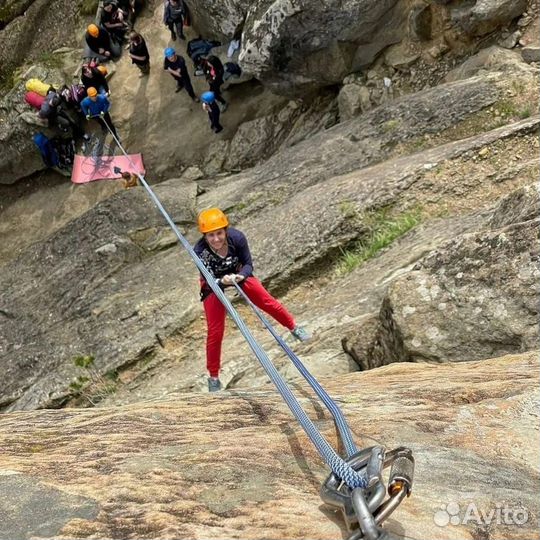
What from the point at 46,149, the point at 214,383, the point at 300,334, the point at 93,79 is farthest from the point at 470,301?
the point at 46,149

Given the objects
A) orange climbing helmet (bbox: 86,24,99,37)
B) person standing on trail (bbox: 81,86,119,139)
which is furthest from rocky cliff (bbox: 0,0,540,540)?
orange climbing helmet (bbox: 86,24,99,37)

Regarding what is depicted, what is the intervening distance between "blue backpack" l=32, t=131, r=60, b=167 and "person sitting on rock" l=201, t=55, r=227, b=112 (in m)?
6.91

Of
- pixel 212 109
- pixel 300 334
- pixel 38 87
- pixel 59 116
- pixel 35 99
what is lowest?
pixel 300 334

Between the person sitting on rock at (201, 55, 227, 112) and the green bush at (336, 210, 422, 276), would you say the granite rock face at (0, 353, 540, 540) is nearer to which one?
the green bush at (336, 210, 422, 276)

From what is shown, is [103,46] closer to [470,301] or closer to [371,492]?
[470,301]

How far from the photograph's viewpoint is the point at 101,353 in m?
10.7

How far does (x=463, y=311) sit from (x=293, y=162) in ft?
28.4

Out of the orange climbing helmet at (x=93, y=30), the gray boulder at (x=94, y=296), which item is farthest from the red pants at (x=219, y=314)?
the orange climbing helmet at (x=93, y=30)

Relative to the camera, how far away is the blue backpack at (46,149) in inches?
824

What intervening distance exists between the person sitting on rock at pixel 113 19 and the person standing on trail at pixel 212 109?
19.0ft

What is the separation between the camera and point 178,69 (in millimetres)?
19609

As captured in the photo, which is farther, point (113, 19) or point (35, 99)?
point (113, 19)

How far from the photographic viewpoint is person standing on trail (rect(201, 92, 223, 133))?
18797mm

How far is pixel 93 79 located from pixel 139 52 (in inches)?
82.6
